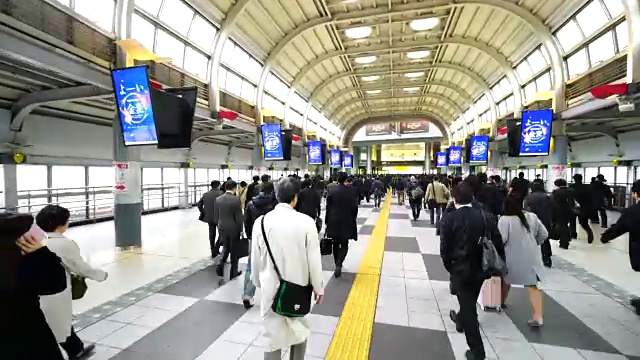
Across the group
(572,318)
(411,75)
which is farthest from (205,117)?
(411,75)

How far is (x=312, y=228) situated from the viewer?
2.08m

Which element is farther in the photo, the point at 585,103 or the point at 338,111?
the point at 338,111

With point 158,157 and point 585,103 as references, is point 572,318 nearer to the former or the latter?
point 585,103

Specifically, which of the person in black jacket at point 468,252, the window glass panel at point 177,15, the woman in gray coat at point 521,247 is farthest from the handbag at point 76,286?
the window glass panel at point 177,15

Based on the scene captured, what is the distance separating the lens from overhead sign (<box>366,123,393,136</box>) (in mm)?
37912

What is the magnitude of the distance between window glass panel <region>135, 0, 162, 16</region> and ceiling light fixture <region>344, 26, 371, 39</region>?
877 centimetres

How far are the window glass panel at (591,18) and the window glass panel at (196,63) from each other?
1379 centimetres

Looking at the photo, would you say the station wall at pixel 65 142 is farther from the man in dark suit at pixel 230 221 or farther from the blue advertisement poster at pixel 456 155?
the blue advertisement poster at pixel 456 155

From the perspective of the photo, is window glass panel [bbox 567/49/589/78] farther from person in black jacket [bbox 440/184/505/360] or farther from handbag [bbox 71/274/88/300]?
handbag [bbox 71/274/88/300]

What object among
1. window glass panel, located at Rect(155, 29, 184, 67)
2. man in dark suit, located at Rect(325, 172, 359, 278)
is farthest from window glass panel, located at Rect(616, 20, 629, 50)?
window glass panel, located at Rect(155, 29, 184, 67)

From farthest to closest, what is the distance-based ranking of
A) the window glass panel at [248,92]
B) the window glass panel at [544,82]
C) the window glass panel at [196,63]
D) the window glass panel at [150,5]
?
1. the window glass panel at [248,92]
2. the window glass panel at [544,82]
3. the window glass panel at [196,63]
4. the window glass panel at [150,5]

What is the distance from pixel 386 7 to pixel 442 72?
1075cm

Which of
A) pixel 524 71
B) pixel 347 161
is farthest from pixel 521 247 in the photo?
pixel 347 161

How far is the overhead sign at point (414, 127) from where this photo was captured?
1449 inches
